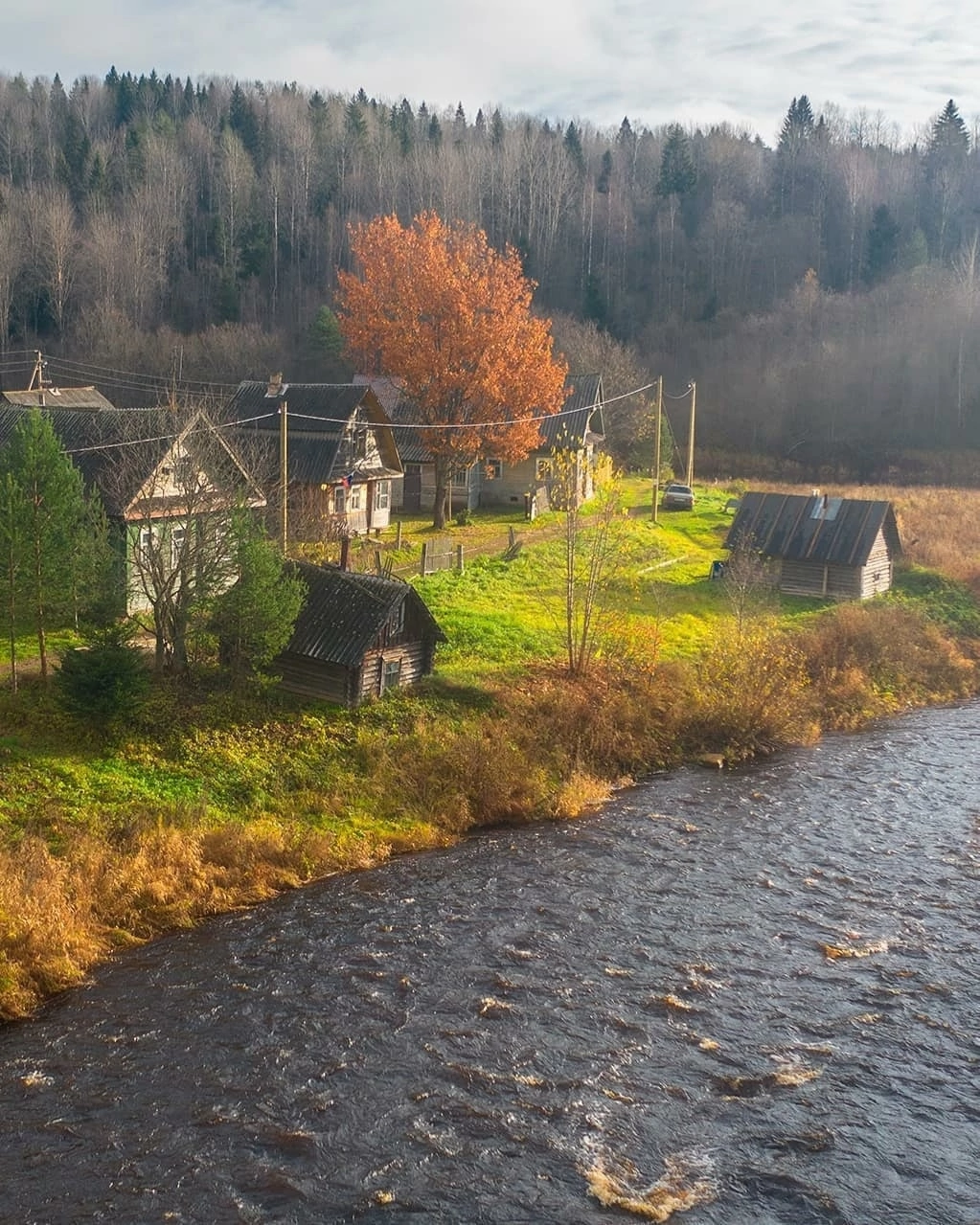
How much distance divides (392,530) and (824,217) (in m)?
76.0

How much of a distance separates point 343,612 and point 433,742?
158 inches

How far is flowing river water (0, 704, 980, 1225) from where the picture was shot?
14.0m

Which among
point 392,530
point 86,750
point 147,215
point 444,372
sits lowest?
point 86,750

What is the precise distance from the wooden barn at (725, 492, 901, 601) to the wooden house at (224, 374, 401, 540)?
46.9 feet

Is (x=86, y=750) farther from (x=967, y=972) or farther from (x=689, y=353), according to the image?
(x=689, y=353)

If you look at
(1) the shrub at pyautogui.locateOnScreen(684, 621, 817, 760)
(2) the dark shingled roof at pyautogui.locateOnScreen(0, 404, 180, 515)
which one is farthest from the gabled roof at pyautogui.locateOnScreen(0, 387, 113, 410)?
(1) the shrub at pyautogui.locateOnScreen(684, 621, 817, 760)

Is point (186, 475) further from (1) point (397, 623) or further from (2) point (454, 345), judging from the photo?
(2) point (454, 345)

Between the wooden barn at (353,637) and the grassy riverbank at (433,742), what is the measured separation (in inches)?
28.2

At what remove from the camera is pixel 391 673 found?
29406 millimetres

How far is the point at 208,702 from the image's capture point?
90.5 ft

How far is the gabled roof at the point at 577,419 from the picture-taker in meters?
53.9

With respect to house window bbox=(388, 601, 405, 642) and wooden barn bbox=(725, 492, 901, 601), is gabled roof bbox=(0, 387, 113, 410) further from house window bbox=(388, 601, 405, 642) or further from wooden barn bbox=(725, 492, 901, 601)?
wooden barn bbox=(725, 492, 901, 601)

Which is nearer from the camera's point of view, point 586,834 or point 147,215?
point 586,834

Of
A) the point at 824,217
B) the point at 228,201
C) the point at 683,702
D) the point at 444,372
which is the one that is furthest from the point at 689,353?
the point at 683,702
